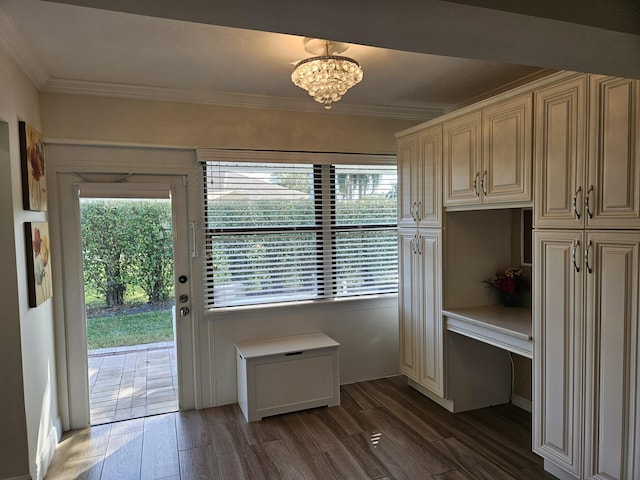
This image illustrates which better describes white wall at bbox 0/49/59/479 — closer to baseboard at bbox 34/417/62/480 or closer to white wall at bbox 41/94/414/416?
baseboard at bbox 34/417/62/480

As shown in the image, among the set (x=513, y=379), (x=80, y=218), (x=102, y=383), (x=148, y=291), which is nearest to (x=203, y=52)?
(x=80, y=218)

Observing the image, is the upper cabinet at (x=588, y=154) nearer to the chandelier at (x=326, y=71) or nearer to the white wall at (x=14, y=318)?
the chandelier at (x=326, y=71)

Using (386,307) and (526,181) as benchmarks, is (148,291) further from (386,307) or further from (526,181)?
(526,181)

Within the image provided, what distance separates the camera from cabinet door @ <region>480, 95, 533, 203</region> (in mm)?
2465

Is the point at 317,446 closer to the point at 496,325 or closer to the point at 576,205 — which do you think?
the point at 496,325

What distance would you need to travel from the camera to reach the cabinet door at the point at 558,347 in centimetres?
222

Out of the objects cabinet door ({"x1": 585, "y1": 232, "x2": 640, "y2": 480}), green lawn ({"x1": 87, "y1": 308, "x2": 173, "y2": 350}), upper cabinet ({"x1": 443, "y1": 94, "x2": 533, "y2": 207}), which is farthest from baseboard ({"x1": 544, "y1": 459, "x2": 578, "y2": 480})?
green lawn ({"x1": 87, "y1": 308, "x2": 173, "y2": 350})

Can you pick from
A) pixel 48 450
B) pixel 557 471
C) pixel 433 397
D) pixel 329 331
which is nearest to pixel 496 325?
pixel 557 471

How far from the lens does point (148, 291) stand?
3.44 m

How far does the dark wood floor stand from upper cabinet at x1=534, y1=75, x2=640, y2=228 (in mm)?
1562

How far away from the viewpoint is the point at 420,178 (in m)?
3.40

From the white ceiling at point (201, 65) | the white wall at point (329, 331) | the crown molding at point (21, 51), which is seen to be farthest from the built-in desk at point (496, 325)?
the crown molding at point (21, 51)

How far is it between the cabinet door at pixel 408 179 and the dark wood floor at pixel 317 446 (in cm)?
158

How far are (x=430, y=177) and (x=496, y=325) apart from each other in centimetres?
122
